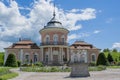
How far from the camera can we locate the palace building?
51125 millimetres

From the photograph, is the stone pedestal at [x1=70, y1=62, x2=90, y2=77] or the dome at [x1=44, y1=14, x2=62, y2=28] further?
the dome at [x1=44, y1=14, x2=62, y2=28]

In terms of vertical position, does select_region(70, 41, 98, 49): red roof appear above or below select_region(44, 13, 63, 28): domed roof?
below

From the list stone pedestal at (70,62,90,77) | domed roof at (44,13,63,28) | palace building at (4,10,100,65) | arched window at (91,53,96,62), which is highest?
domed roof at (44,13,63,28)

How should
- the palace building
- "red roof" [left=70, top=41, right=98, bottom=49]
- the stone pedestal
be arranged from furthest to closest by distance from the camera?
1. "red roof" [left=70, top=41, right=98, bottom=49]
2. the palace building
3. the stone pedestal

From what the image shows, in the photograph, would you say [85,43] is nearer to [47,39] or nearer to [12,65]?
[47,39]

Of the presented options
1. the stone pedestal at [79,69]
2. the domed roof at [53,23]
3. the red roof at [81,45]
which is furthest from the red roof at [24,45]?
the stone pedestal at [79,69]

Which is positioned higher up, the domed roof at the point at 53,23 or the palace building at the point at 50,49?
the domed roof at the point at 53,23

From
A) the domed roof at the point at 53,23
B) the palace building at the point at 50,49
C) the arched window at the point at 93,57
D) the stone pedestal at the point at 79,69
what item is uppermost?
the domed roof at the point at 53,23

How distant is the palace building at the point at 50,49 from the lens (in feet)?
168

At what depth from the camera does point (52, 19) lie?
2194 inches

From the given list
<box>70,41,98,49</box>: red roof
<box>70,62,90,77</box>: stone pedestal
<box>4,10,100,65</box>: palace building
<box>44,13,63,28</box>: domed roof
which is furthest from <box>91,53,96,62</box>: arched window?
<box>70,62,90,77</box>: stone pedestal

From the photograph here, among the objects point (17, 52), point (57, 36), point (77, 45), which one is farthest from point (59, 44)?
point (17, 52)

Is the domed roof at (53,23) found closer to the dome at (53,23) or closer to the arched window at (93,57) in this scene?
the dome at (53,23)

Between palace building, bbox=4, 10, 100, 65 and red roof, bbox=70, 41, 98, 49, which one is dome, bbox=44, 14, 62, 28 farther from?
red roof, bbox=70, 41, 98, 49
